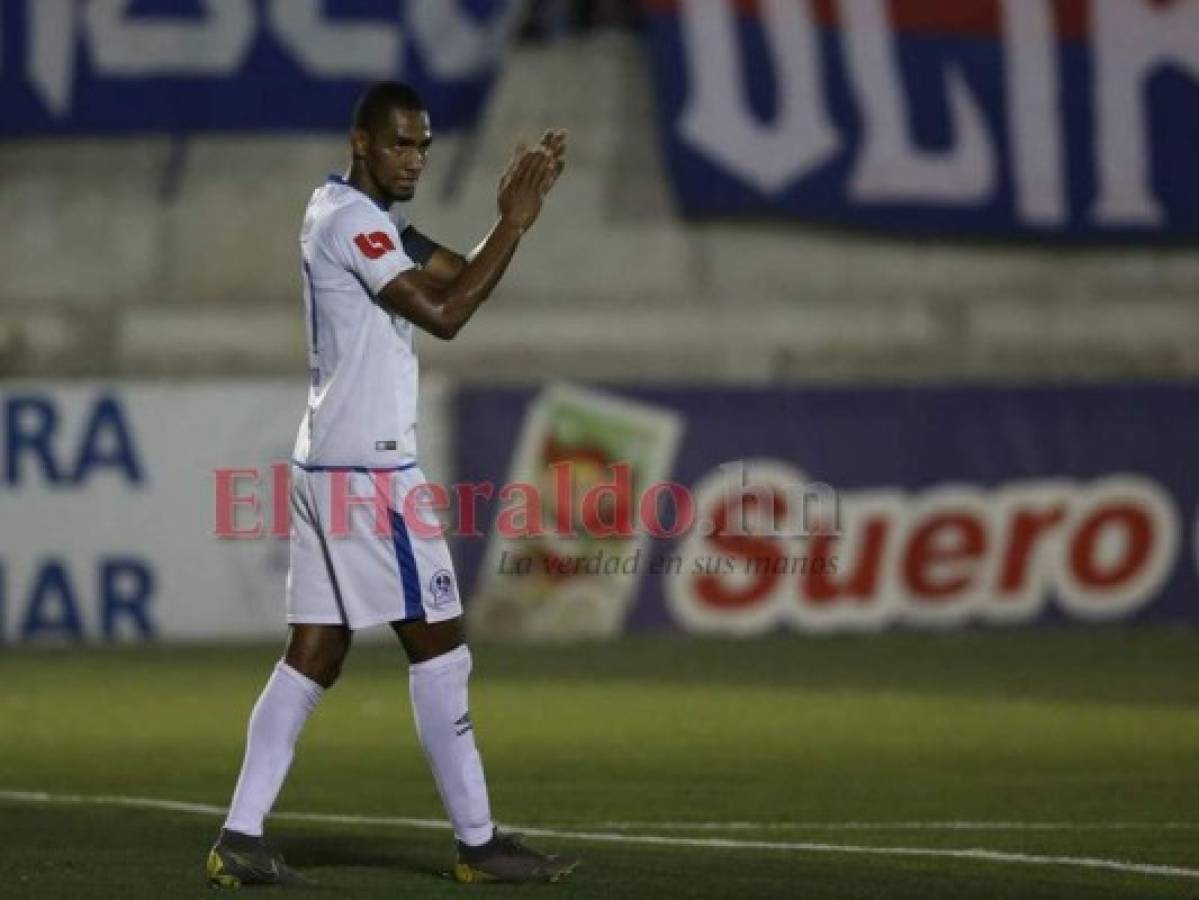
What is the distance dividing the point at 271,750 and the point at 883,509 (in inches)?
510

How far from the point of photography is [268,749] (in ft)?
27.6

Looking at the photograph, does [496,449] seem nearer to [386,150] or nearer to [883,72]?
[883,72]

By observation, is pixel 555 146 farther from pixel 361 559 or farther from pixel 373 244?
pixel 361 559

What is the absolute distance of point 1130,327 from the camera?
23703mm

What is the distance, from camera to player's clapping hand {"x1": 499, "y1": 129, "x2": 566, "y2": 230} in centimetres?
836

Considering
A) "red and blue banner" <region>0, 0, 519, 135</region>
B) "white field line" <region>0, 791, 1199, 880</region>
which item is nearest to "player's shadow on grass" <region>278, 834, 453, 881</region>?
"white field line" <region>0, 791, 1199, 880</region>

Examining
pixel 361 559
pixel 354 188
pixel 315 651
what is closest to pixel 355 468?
pixel 361 559

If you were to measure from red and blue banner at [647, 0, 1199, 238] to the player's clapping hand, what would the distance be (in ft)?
47.7

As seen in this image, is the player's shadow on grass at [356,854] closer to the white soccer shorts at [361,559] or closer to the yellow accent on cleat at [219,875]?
the yellow accent on cleat at [219,875]

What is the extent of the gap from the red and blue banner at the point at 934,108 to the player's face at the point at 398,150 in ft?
47.5

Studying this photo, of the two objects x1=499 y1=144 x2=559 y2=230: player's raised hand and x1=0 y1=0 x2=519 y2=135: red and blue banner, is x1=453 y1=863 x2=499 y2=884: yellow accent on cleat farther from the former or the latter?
x1=0 y1=0 x2=519 y2=135: red and blue banner

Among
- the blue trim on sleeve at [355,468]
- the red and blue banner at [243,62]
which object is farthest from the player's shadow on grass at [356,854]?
the red and blue banner at [243,62]

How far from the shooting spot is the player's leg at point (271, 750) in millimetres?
8352

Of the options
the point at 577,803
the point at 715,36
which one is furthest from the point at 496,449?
the point at 577,803
